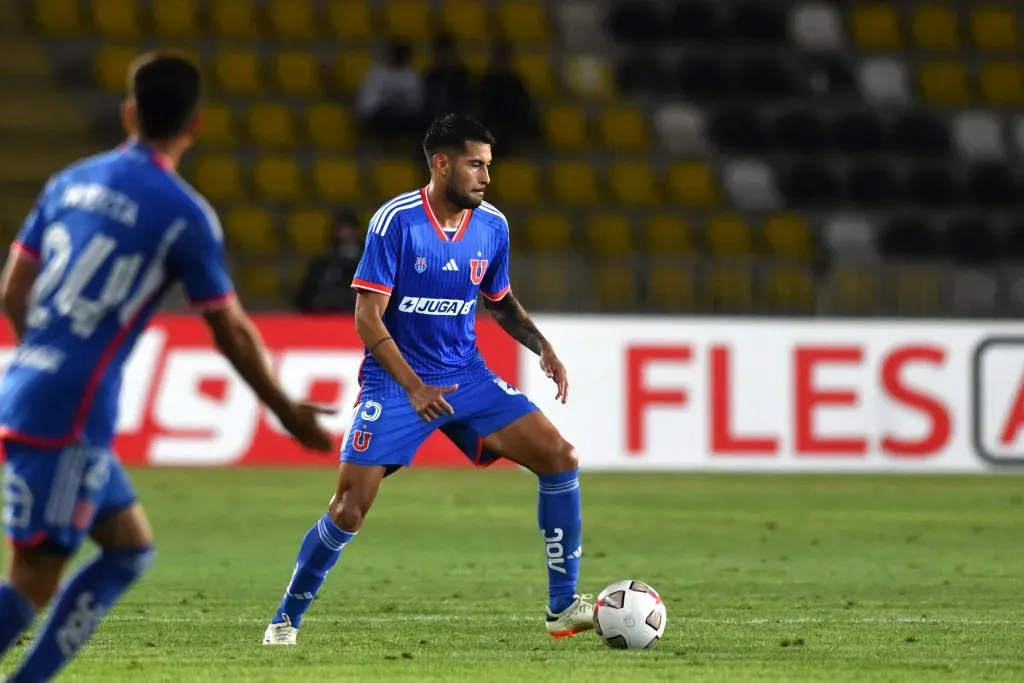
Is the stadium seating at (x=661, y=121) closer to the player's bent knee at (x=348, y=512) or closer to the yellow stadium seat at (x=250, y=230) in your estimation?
the yellow stadium seat at (x=250, y=230)

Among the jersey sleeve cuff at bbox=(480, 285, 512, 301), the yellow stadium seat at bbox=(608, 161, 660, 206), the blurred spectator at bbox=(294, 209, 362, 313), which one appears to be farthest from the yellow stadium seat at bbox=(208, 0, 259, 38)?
the jersey sleeve cuff at bbox=(480, 285, 512, 301)

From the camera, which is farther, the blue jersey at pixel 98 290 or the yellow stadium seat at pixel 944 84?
the yellow stadium seat at pixel 944 84

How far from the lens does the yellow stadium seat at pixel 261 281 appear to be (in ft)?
62.0

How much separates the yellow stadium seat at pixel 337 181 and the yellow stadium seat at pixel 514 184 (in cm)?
148

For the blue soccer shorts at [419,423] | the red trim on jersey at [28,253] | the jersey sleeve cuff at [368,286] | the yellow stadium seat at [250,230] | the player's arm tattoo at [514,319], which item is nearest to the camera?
the red trim on jersey at [28,253]

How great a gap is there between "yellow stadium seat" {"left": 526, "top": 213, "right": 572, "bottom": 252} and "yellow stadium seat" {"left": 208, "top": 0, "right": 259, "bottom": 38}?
14.5 ft

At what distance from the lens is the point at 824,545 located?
1173cm

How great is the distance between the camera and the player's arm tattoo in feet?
26.8

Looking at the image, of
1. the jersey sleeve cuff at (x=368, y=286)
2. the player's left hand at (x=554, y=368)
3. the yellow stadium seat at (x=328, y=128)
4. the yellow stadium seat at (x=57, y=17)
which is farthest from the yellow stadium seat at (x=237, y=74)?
the jersey sleeve cuff at (x=368, y=286)

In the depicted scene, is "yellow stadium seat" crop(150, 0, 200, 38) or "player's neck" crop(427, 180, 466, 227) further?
"yellow stadium seat" crop(150, 0, 200, 38)

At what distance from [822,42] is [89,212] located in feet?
60.2

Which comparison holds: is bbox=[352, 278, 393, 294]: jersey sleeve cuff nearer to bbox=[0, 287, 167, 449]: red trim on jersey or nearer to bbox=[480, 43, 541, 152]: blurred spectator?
bbox=[0, 287, 167, 449]: red trim on jersey

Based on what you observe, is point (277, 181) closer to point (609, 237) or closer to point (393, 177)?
point (393, 177)

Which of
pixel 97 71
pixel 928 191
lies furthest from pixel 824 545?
pixel 97 71
